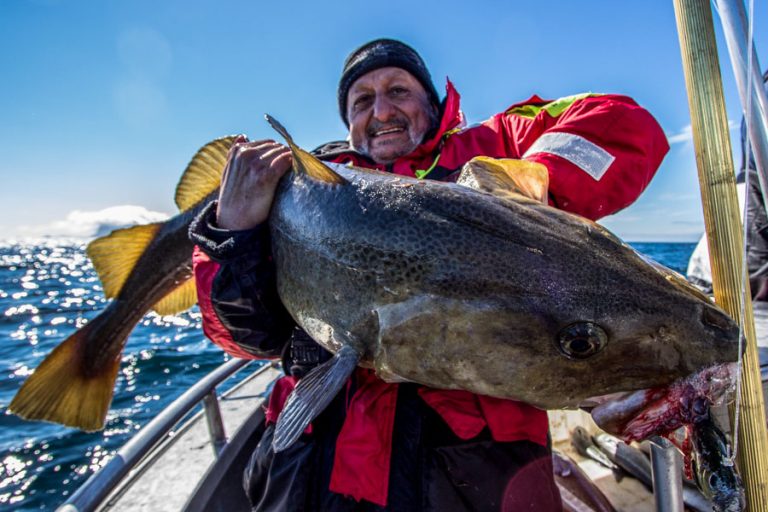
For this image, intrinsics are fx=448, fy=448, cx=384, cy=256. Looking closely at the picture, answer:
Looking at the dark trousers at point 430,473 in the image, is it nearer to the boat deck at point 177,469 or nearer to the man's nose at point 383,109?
the boat deck at point 177,469

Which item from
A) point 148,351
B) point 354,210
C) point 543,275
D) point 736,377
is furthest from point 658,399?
point 148,351

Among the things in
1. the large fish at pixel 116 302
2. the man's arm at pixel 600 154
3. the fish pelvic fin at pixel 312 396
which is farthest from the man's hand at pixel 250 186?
the man's arm at pixel 600 154

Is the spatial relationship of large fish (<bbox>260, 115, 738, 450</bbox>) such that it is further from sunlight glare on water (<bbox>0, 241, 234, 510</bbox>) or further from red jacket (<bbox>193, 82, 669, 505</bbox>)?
sunlight glare on water (<bbox>0, 241, 234, 510</bbox>)

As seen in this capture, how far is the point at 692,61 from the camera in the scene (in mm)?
1646

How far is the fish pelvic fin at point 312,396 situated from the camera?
1.49 m

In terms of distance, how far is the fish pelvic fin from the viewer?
149 cm

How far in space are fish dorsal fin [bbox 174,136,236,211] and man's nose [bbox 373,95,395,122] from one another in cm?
101

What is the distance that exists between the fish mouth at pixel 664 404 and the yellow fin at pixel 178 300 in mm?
2954

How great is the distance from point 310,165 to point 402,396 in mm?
1125

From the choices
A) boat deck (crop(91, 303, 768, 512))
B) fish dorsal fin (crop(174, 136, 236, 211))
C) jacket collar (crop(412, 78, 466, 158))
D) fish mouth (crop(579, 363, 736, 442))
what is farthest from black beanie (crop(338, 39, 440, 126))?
boat deck (crop(91, 303, 768, 512))

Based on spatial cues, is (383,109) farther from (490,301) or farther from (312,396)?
→ (312,396)

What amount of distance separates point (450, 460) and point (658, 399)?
3.14 feet

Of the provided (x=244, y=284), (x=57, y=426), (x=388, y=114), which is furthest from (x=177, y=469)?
(x=57, y=426)

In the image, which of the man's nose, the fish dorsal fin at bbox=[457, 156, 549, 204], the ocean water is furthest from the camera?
the ocean water
